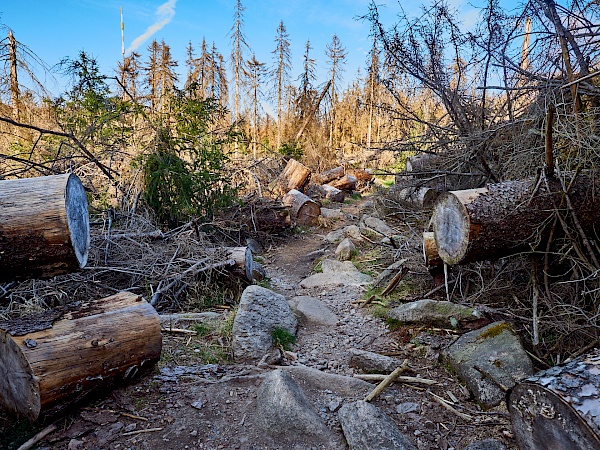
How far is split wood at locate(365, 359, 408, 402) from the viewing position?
2.88m

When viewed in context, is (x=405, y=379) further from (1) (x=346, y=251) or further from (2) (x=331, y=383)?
(1) (x=346, y=251)

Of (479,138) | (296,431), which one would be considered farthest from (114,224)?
(479,138)

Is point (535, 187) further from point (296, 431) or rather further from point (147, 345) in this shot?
point (147, 345)

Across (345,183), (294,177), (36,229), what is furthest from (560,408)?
(345,183)

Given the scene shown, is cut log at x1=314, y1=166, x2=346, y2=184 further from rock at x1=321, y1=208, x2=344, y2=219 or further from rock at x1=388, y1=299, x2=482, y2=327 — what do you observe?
rock at x1=388, y1=299, x2=482, y2=327

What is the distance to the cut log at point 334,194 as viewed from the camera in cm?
1304

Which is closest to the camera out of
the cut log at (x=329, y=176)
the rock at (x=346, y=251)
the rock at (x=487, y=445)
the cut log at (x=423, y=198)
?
the rock at (x=487, y=445)

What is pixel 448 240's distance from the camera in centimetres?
366

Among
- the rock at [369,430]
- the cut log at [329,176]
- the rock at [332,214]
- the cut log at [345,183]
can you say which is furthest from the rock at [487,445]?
the cut log at [329,176]

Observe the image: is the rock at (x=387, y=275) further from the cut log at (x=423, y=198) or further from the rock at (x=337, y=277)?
the cut log at (x=423, y=198)

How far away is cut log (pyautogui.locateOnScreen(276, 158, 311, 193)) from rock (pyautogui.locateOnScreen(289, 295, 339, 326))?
22.6 ft

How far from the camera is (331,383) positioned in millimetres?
3016

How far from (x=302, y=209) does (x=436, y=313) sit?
625 centimetres

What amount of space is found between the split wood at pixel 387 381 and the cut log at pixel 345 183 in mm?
11115
